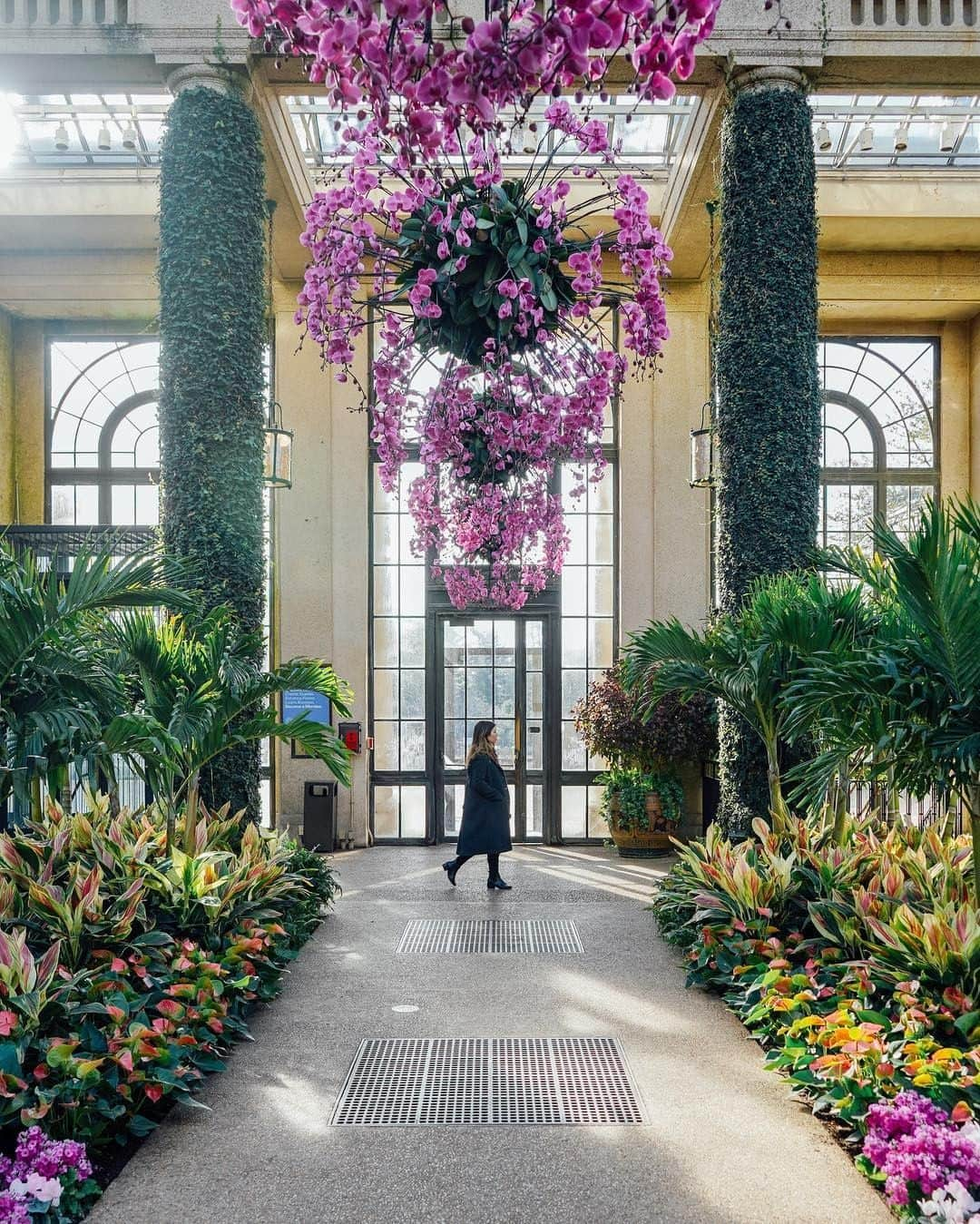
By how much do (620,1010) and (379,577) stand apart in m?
6.14

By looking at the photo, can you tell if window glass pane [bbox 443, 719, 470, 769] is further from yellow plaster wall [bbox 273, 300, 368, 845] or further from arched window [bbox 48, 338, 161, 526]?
arched window [bbox 48, 338, 161, 526]

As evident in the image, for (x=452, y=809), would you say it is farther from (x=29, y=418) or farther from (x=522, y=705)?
(x=29, y=418)

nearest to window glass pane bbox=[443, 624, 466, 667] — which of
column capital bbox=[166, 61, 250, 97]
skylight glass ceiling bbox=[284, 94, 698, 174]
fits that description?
skylight glass ceiling bbox=[284, 94, 698, 174]

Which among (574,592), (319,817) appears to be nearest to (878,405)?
(574,592)

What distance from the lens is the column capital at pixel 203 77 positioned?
6176 millimetres

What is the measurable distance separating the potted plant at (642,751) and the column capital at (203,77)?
5.21 meters

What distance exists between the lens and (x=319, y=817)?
9188 mm

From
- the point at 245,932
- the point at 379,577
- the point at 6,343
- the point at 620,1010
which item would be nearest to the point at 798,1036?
the point at 620,1010

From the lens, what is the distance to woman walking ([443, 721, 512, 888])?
23.9 feet

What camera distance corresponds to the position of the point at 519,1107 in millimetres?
3412

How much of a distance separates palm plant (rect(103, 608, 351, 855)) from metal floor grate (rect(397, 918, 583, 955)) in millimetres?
1211

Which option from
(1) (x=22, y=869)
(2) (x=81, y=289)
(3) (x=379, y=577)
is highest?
(2) (x=81, y=289)

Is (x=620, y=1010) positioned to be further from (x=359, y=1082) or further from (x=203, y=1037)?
(x=203, y=1037)

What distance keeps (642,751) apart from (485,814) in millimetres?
2102
